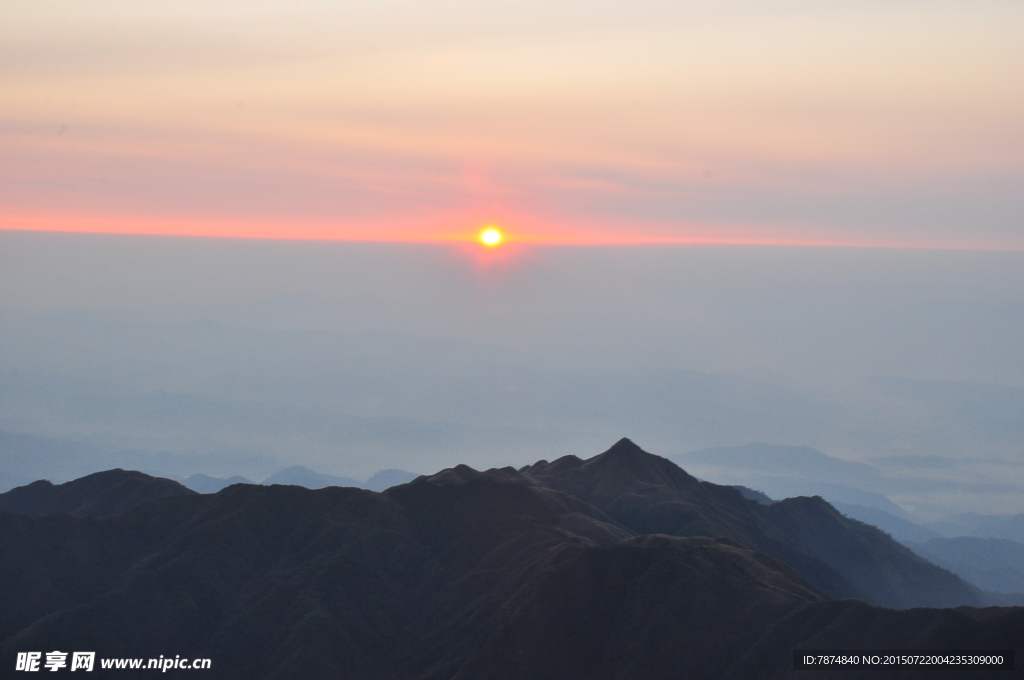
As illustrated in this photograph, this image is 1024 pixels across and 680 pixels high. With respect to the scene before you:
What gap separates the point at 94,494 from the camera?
402ft

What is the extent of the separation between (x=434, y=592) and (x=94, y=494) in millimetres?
54657

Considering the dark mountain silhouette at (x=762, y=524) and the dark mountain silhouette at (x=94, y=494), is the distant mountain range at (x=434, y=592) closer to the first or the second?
the dark mountain silhouette at (x=762, y=524)

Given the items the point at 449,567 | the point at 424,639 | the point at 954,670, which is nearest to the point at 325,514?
the point at 449,567

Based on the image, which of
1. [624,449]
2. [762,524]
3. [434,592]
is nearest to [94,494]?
[434,592]

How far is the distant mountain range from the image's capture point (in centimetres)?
7262

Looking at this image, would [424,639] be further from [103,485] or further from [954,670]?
[103,485]

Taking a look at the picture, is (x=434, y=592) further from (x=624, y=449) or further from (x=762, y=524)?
(x=762, y=524)

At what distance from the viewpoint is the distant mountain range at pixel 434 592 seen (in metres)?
72.6

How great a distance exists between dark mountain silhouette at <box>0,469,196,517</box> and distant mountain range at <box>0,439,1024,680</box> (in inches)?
72.9

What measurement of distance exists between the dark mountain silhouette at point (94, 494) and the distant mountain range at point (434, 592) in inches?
72.9

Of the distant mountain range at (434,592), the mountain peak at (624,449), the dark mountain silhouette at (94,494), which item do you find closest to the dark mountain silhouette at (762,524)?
the mountain peak at (624,449)

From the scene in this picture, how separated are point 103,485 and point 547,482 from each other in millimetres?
56376

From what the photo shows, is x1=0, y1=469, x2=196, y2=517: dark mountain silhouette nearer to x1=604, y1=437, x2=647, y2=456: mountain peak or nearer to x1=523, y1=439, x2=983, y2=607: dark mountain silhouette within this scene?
x1=523, y1=439, x2=983, y2=607: dark mountain silhouette

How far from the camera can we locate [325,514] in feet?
335
